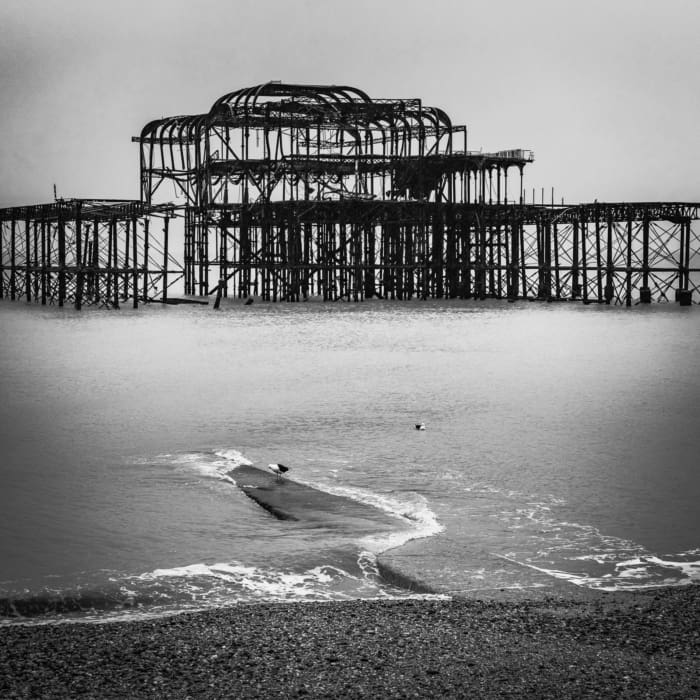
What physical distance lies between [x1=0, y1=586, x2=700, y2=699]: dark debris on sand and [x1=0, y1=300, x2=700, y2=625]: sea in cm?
80

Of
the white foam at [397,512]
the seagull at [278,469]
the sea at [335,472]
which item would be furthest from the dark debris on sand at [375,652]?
the seagull at [278,469]

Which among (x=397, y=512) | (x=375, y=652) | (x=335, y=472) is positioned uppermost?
(x=335, y=472)

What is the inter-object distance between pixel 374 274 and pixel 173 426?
200 ft

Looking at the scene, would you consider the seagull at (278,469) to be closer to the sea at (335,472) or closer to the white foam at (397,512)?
the sea at (335,472)

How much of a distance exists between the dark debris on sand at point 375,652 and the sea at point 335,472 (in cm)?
80

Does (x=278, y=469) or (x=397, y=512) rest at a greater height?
(x=278, y=469)

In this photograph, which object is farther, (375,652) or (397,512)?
(397,512)

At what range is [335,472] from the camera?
626 inches

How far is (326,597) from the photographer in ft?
33.8

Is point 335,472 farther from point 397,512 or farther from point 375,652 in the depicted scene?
point 375,652

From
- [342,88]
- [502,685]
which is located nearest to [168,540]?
[502,685]

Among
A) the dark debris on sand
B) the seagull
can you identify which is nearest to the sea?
the seagull

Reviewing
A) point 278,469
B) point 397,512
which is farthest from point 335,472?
point 397,512

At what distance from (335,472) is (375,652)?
746cm
